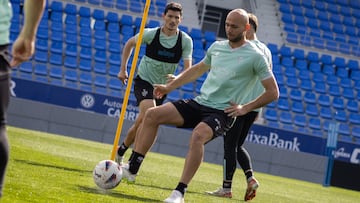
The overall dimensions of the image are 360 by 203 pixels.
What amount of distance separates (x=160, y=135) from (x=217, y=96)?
1345 cm

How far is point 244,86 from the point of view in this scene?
9383 millimetres

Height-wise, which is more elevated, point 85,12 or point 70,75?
point 85,12

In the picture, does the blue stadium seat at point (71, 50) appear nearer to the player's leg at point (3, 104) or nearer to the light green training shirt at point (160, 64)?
the light green training shirt at point (160, 64)

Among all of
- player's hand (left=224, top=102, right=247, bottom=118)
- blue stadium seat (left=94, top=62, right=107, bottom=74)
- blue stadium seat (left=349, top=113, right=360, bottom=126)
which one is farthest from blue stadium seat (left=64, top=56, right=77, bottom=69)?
player's hand (left=224, top=102, right=247, bottom=118)

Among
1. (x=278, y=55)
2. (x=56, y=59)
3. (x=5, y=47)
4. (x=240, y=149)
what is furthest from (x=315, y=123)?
(x=5, y=47)

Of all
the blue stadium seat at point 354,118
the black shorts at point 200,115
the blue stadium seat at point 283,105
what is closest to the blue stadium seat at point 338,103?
the blue stadium seat at point 354,118

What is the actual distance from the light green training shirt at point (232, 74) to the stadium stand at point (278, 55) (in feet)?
52.6

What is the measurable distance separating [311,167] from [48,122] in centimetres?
651

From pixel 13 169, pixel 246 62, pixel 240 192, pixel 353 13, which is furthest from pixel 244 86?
pixel 353 13

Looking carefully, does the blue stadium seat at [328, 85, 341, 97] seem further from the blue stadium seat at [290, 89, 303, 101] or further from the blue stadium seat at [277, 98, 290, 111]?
the blue stadium seat at [277, 98, 290, 111]

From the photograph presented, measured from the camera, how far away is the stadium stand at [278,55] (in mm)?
26516

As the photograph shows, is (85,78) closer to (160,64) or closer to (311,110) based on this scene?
(311,110)

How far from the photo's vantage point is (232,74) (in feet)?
30.6

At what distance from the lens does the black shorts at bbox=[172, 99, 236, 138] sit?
896 cm
